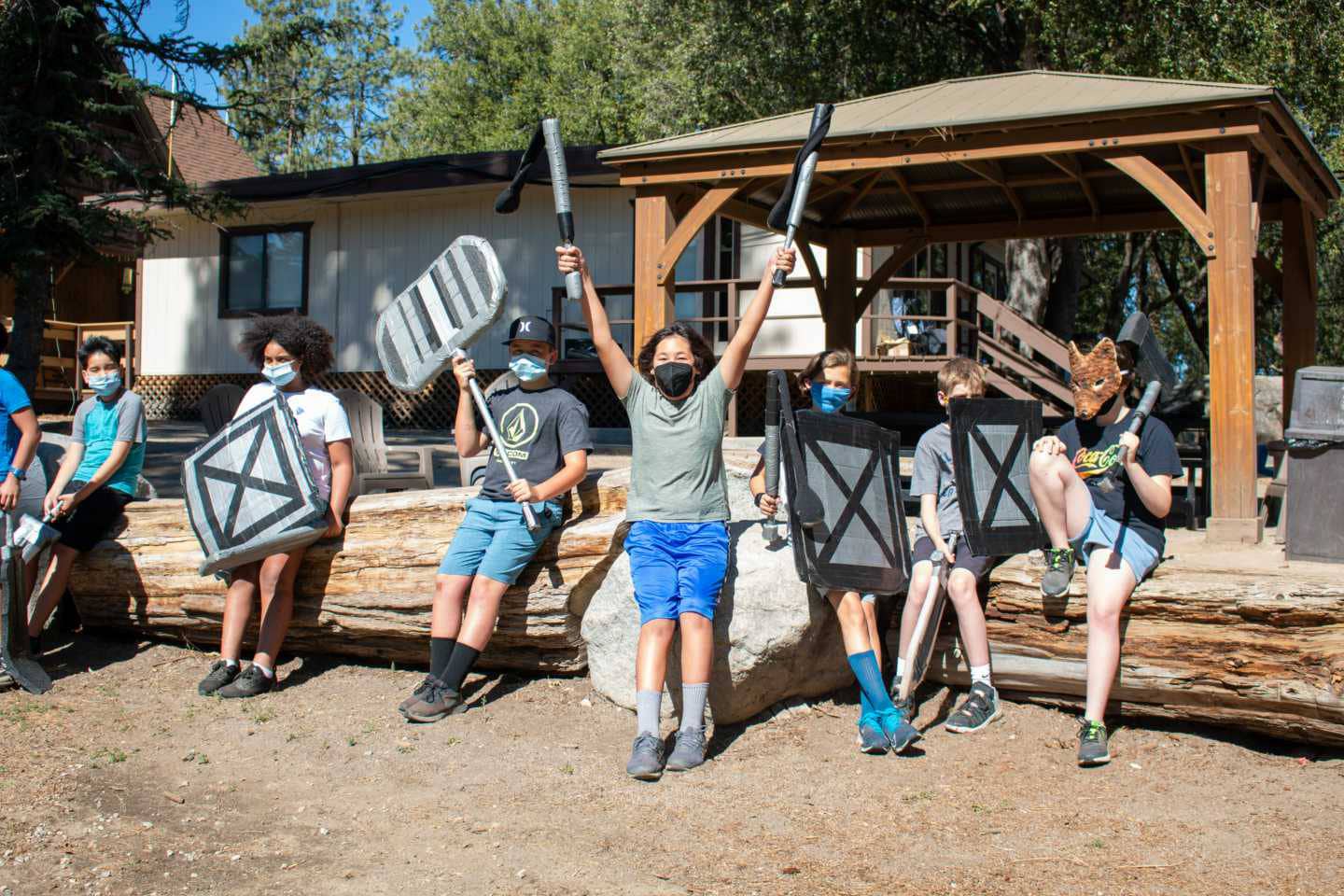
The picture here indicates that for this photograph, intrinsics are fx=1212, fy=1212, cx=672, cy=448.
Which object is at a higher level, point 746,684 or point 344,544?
point 344,544

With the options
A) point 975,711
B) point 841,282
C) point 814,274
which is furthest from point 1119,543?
point 841,282

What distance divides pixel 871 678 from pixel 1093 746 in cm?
88

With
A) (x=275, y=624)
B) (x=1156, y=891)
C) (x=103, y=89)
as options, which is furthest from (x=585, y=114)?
(x=1156, y=891)

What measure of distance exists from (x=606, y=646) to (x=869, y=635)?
123 centimetres

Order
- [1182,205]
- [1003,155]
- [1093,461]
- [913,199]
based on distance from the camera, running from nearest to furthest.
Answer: [1093,461] → [1182,205] → [1003,155] → [913,199]

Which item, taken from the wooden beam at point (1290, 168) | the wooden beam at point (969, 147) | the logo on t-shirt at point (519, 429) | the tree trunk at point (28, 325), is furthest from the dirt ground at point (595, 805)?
the tree trunk at point (28, 325)

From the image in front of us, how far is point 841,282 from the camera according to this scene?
40.0 feet

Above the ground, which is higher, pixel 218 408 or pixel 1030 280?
pixel 1030 280

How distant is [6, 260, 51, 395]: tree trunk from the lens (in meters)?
11.4

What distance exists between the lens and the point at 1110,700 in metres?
5.07

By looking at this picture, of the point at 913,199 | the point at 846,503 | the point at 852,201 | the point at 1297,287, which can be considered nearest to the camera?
the point at 846,503

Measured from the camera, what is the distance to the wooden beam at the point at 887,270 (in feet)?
39.5

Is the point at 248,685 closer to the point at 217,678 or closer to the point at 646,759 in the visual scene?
the point at 217,678

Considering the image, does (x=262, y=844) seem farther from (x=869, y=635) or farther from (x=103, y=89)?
(x=103, y=89)
